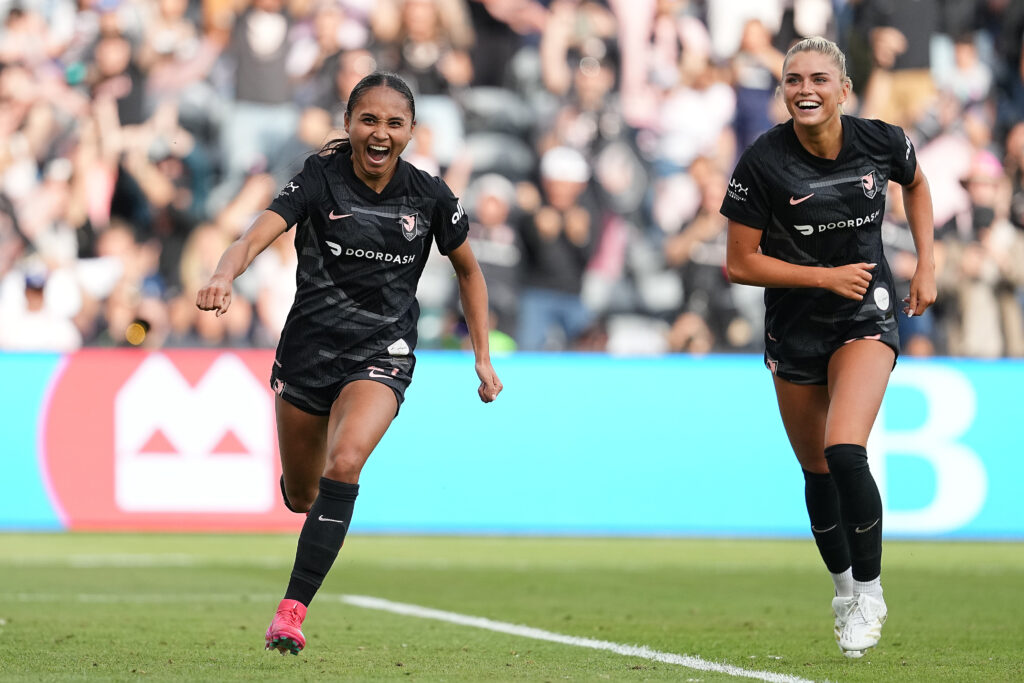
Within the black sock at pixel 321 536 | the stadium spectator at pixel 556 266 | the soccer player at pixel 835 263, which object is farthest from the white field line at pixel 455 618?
the stadium spectator at pixel 556 266

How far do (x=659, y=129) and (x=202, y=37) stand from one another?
4.78 metres

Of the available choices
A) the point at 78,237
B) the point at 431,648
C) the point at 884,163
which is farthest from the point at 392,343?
the point at 78,237

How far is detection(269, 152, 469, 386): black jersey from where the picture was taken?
652 cm

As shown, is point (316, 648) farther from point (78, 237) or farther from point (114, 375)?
point (78, 237)

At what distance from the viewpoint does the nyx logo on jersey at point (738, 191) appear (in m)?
6.62

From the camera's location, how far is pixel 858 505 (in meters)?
6.45

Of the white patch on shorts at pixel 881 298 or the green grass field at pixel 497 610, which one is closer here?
the green grass field at pixel 497 610

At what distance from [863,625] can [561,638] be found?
1465 millimetres

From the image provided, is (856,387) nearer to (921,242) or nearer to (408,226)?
Result: (921,242)

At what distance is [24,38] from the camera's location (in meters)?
16.7

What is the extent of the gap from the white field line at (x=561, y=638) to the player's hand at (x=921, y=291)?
1.67 meters

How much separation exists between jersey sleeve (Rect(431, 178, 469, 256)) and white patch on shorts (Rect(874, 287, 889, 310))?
170cm

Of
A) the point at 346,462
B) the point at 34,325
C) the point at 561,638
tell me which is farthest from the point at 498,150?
the point at 346,462

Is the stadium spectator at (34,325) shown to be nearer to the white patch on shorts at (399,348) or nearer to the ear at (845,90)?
the white patch on shorts at (399,348)
